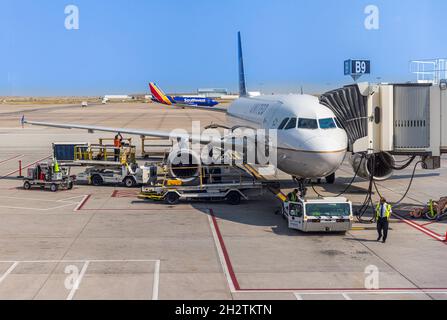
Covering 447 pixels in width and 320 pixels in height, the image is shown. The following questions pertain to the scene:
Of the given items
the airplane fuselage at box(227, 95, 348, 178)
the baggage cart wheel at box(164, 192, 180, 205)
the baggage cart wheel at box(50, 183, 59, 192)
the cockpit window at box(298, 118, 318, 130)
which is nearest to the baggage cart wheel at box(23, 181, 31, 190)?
the baggage cart wheel at box(50, 183, 59, 192)

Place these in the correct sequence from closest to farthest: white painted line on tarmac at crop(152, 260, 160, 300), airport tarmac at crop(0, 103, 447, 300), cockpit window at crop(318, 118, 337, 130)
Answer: white painted line on tarmac at crop(152, 260, 160, 300), airport tarmac at crop(0, 103, 447, 300), cockpit window at crop(318, 118, 337, 130)

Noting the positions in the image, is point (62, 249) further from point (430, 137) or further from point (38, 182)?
point (430, 137)

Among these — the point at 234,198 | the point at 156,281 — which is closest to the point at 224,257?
the point at 156,281

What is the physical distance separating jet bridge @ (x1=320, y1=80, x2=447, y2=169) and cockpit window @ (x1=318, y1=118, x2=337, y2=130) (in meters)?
1.40

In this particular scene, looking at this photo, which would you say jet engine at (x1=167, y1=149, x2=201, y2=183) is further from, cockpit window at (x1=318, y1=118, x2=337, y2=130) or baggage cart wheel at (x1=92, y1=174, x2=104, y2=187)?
cockpit window at (x1=318, y1=118, x2=337, y2=130)

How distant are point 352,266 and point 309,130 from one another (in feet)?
23.9

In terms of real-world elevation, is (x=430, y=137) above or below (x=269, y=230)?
above

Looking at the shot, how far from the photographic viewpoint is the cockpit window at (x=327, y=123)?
22516 mm

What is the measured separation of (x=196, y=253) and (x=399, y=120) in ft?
35.9

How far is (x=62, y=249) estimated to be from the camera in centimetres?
1791

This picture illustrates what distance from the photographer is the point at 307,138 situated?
2192cm

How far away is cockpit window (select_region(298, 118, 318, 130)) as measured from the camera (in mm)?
22528

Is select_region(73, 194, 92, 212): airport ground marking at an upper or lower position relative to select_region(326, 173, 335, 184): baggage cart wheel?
upper
